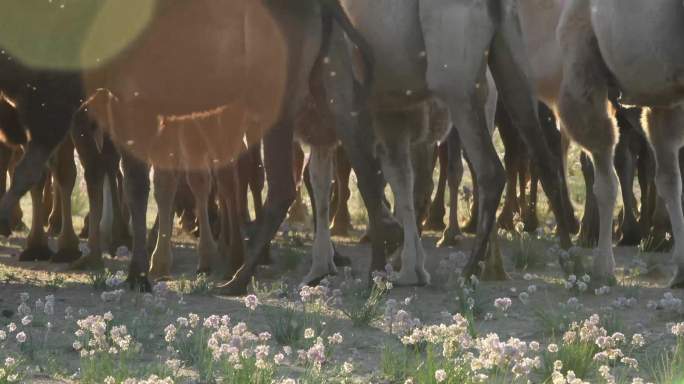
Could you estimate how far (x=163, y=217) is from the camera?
378 inches

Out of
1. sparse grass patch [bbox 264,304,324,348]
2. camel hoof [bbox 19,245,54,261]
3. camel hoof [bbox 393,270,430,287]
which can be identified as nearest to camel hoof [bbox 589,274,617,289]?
camel hoof [bbox 393,270,430,287]

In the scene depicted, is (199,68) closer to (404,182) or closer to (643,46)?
(404,182)

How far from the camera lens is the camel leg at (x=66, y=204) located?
10.7 metres

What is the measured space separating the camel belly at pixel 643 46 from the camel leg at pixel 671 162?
456mm

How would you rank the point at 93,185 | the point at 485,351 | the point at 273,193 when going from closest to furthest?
the point at 485,351 → the point at 273,193 → the point at 93,185

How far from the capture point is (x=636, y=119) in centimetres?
964

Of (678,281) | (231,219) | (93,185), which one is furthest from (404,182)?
(93,185)

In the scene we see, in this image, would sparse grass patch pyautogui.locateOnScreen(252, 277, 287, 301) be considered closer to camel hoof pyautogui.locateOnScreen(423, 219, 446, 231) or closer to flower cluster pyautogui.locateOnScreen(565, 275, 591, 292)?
flower cluster pyautogui.locateOnScreen(565, 275, 591, 292)

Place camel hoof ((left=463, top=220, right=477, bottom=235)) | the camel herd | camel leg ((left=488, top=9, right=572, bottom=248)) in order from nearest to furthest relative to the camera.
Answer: the camel herd, camel leg ((left=488, top=9, right=572, bottom=248)), camel hoof ((left=463, top=220, right=477, bottom=235))

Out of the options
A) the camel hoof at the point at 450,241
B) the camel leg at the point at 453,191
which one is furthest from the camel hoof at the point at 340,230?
the camel hoof at the point at 450,241

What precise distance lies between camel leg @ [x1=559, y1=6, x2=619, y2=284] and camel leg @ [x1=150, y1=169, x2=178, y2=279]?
277 centimetres

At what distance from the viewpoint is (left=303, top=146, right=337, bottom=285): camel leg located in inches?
370

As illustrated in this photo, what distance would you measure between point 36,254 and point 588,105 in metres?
4.64

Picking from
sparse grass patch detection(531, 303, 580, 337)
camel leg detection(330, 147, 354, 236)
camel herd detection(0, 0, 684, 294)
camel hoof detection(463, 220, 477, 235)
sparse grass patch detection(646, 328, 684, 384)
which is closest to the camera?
sparse grass patch detection(646, 328, 684, 384)
